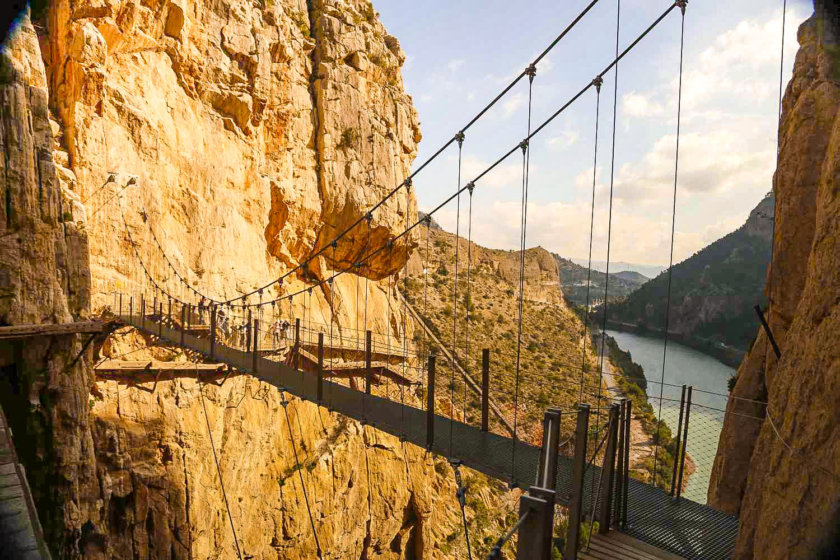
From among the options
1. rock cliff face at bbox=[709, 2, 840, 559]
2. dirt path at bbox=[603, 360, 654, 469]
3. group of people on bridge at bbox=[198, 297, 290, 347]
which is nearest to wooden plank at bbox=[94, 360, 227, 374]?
group of people on bridge at bbox=[198, 297, 290, 347]

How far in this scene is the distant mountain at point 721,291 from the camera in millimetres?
26031

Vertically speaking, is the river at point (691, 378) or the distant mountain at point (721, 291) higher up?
the distant mountain at point (721, 291)

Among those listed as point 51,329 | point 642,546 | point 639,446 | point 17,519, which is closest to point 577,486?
point 642,546

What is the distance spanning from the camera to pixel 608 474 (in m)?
2.52

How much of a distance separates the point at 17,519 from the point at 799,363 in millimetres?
3662

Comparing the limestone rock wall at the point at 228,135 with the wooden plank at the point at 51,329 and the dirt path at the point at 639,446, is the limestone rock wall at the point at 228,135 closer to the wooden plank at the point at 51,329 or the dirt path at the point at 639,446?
the wooden plank at the point at 51,329

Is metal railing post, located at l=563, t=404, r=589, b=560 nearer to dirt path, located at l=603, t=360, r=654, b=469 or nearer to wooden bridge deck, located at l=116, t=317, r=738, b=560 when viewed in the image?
wooden bridge deck, located at l=116, t=317, r=738, b=560

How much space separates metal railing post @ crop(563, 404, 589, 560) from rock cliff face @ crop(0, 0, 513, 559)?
19.9ft

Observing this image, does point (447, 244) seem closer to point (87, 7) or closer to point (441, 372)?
point (441, 372)

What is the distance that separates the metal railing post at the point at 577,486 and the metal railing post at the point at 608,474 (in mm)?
296

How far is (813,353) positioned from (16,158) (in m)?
7.49

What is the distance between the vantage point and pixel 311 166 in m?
11.7

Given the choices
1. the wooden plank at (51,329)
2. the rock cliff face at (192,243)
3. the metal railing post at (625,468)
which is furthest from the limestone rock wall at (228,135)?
the metal railing post at (625,468)

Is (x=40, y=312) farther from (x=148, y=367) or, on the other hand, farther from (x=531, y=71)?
(x=531, y=71)
